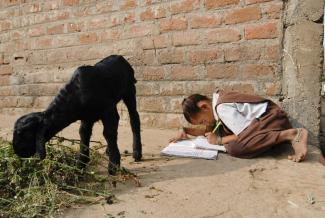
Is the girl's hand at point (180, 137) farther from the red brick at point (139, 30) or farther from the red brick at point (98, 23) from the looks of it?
the red brick at point (98, 23)

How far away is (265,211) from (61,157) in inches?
61.3

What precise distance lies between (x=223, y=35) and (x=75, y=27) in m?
2.13

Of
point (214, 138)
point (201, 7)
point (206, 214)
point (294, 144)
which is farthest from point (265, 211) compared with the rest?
point (201, 7)

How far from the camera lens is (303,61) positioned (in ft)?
11.4

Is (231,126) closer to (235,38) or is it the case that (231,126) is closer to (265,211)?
(235,38)

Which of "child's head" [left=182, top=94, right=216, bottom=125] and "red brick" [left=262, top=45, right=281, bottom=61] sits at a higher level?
"red brick" [left=262, top=45, right=281, bottom=61]

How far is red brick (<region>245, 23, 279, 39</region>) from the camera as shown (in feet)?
11.6

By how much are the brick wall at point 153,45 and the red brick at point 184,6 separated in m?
0.01

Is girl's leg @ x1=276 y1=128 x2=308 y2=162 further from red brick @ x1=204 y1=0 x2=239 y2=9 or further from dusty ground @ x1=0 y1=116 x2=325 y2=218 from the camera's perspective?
red brick @ x1=204 y1=0 x2=239 y2=9

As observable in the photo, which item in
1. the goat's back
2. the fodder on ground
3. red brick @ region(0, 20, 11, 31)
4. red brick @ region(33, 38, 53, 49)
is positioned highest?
red brick @ region(0, 20, 11, 31)

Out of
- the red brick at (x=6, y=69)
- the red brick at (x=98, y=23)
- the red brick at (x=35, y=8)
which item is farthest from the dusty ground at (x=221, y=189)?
the red brick at (x=6, y=69)

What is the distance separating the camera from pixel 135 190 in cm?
240

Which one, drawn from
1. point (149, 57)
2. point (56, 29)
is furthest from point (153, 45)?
point (56, 29)

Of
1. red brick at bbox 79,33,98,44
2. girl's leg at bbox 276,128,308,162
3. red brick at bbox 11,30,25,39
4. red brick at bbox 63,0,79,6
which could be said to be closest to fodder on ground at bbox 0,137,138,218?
girl's leg at bbox 276,128,308,162
